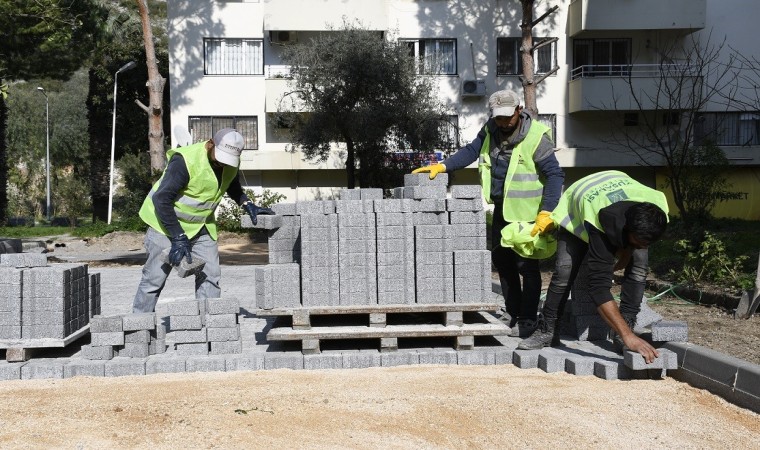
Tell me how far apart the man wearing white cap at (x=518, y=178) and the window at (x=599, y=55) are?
21.5 m

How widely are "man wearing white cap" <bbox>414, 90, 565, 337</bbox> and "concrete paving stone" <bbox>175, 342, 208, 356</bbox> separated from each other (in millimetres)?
2470

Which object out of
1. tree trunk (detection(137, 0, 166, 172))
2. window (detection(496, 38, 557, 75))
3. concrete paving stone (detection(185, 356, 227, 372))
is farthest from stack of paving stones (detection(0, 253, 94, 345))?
window (detection(496, 38, 557, 75))

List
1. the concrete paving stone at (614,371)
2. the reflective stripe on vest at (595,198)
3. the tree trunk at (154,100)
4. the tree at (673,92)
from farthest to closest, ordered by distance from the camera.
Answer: the tree at (673,92) < the tree trunk at (154,100) < the concrete paving stone at (614,371) < the reflective stripe on vest at (595,198)

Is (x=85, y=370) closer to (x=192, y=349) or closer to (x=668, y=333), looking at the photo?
(x=192, y=349)

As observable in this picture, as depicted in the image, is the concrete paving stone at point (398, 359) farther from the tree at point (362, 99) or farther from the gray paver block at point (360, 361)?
the tree at point (362, 99)

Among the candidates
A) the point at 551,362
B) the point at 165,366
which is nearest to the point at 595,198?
the point at 551,362

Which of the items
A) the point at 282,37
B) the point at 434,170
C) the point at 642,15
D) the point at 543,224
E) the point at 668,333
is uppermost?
the point at 642,15

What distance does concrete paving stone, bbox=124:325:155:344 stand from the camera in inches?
268

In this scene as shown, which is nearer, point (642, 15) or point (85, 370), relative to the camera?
point (85, 370)

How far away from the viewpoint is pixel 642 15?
87.7 feet

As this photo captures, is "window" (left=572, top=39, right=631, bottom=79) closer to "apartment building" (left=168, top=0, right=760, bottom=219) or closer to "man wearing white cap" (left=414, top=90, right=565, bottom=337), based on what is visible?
"apartment building" (left=168, top=0, right=760, bottom=219)

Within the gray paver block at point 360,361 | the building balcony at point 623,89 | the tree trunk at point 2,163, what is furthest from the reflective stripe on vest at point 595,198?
the tree trunk at point 2,163

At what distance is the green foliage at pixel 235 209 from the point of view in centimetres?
2602

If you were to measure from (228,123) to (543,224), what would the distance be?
894 inches
